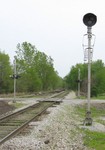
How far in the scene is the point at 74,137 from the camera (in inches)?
526

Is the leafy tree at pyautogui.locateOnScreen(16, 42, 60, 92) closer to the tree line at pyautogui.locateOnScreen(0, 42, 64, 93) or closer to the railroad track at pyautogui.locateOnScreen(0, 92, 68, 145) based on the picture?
the tree line at pyautogui.locateOnScreen(0, 42, 64, 93)

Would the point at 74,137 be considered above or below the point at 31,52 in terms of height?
below

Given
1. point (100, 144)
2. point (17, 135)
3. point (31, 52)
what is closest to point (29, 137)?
point (17, 135)

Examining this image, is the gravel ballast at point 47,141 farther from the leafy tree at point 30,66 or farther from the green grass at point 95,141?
the leafy tree at point 30,66

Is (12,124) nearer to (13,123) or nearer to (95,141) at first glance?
(13,123)

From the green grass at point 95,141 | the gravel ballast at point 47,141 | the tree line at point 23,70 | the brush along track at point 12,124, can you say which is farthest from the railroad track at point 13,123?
the tree line at point 23,70

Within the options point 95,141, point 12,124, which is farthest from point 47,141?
point 12,124

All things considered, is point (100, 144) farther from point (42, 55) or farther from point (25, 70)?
point (42, 55)

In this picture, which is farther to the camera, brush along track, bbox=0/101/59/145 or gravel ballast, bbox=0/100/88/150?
brush along track, bbox=0/101/59/145

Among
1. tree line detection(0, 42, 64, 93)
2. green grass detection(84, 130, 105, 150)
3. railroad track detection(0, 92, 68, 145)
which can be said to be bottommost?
green grass detection(84, 130, 105, 150)

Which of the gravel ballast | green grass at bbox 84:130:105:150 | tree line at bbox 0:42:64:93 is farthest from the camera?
tree line at bbox 0:42:64:93

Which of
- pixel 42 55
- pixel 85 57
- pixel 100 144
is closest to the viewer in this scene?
pixel 100 144

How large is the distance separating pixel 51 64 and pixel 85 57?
101 metres

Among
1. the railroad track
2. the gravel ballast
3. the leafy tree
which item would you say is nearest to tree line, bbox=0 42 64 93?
the leafy tree
